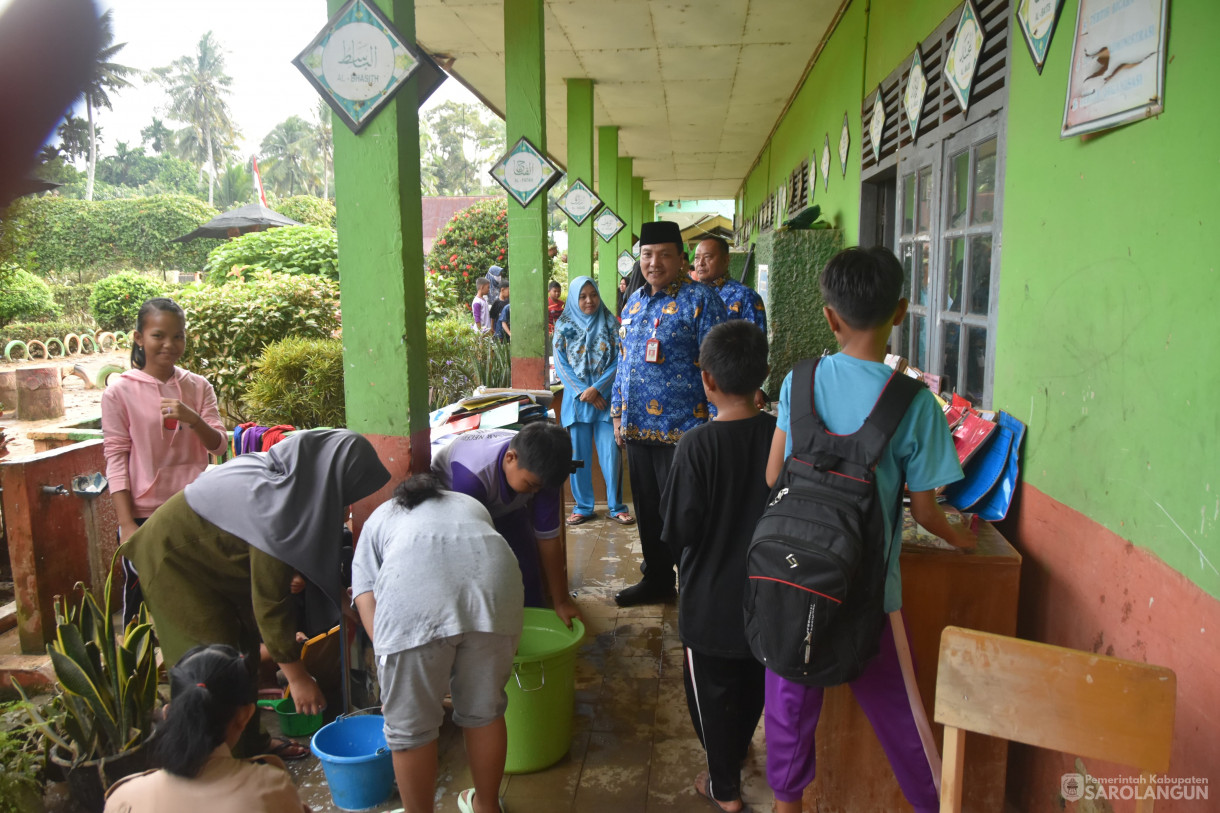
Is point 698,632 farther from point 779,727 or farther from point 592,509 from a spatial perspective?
point 592,509

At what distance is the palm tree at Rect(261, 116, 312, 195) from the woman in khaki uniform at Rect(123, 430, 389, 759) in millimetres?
55609

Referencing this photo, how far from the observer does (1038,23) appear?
2.57 metres

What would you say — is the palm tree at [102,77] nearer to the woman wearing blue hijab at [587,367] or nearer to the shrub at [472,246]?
the woman wearing blue hijab at [587,367]

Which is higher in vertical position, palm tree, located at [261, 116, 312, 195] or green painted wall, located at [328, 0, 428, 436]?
palm tree, located at [261, 116, 312, 195]

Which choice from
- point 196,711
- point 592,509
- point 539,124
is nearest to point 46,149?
point 196,711

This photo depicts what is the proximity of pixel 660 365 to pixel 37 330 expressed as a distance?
1600 centimetres

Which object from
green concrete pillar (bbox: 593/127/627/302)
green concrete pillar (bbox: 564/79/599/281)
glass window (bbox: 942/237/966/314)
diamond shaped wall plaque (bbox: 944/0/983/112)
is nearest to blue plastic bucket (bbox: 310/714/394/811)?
glass window (bbox: 942/237/966/314)

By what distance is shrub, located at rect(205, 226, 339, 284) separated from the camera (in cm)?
868

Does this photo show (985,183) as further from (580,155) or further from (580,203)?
(580,155)

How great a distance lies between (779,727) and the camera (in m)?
2.11

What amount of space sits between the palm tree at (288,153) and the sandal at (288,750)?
5559cm

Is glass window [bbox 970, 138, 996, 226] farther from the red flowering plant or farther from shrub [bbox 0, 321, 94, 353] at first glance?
shrub [bbox 0, 321, 94, 353]

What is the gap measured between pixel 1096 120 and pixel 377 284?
2.35 metres

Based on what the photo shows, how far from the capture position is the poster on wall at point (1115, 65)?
190cm
